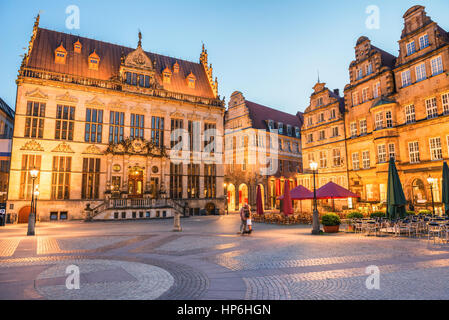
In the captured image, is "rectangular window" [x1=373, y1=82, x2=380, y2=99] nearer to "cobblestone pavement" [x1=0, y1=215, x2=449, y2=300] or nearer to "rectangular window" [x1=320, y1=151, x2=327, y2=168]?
"rectangular window" [x1=320, y1=151, x2=327, y2=168]

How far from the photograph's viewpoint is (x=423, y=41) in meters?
27.2

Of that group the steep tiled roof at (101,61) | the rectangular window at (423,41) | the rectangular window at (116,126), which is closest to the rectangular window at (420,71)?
the rectangular window at (423,41)

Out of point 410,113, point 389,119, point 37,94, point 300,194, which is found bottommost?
point 300,194

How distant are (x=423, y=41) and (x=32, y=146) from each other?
4138 centimetres

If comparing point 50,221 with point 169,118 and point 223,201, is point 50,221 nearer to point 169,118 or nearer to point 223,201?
point 169,118

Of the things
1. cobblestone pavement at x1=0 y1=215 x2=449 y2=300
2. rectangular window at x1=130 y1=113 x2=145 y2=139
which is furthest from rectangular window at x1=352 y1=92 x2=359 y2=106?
rectangular window at x1=130 y1=113 x2=145 y2=139

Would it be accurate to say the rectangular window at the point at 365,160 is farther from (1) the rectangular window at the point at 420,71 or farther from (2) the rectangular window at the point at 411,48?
(2) the rectangular window at the point at 411,48

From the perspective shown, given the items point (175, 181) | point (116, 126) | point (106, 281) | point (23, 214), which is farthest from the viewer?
point (175, 181)

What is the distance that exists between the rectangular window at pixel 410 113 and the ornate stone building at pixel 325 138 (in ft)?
25.5

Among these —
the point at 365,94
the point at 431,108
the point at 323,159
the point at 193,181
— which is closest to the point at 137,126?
the point at 193,181

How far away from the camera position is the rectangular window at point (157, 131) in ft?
117

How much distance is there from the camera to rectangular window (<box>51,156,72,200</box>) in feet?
97.1

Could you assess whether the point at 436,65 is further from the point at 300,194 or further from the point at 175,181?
the point at 175,181

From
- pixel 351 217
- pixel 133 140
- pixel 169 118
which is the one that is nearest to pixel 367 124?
pixel 351 217
